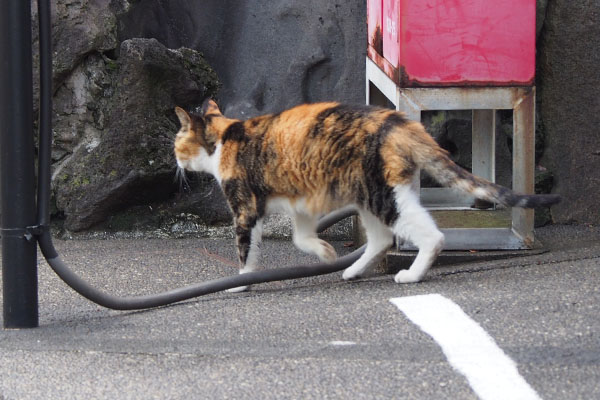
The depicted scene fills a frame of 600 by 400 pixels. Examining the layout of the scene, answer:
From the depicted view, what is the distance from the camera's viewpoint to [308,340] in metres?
3.77

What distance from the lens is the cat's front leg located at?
5027mm

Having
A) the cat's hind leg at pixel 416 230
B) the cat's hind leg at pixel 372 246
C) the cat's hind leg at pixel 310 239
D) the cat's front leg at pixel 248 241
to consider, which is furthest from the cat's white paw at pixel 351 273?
the cat's front leg at pixel 248 241

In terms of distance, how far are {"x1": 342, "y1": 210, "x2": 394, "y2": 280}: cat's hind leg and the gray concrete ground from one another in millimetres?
76

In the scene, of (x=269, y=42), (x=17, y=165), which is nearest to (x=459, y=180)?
(x=17, y=165)

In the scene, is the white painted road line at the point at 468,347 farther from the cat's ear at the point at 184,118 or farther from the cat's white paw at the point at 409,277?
the cat's ear at the point at 184,118

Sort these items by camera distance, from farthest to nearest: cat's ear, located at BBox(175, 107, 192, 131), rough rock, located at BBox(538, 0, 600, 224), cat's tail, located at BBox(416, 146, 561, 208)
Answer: rough rock, located at BBox(538, 0, 600, 224), cat's ear, located at BBox(175, 107, 192, 131), cat's tail, located at BBox(416, 146, 561, 208)

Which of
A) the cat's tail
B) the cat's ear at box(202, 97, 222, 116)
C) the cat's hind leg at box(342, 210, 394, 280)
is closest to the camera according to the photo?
the cat's tail

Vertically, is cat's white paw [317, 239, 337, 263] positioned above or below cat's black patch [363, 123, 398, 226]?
below

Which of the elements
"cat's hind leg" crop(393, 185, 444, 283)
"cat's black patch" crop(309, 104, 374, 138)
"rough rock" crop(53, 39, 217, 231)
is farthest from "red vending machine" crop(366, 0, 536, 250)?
"rough rock" crop(53, 39, 217, 231)

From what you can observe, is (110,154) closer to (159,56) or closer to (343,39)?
(159,56)

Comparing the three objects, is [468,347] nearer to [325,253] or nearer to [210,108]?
[325,253]

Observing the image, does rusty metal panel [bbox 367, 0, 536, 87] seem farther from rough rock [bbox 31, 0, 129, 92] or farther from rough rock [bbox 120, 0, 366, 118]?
rough rock [bbox 31, 0, 129, 92]

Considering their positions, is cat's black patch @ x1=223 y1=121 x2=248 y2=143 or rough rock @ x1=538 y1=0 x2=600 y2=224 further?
rough rock @ x1=538 y1=0 x2=600 y2=224

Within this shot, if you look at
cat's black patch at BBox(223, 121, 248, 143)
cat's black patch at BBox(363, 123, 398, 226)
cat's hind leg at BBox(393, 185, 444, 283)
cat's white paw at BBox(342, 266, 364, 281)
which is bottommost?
cat's white paw at BBox(342, 266, 364, 281)
